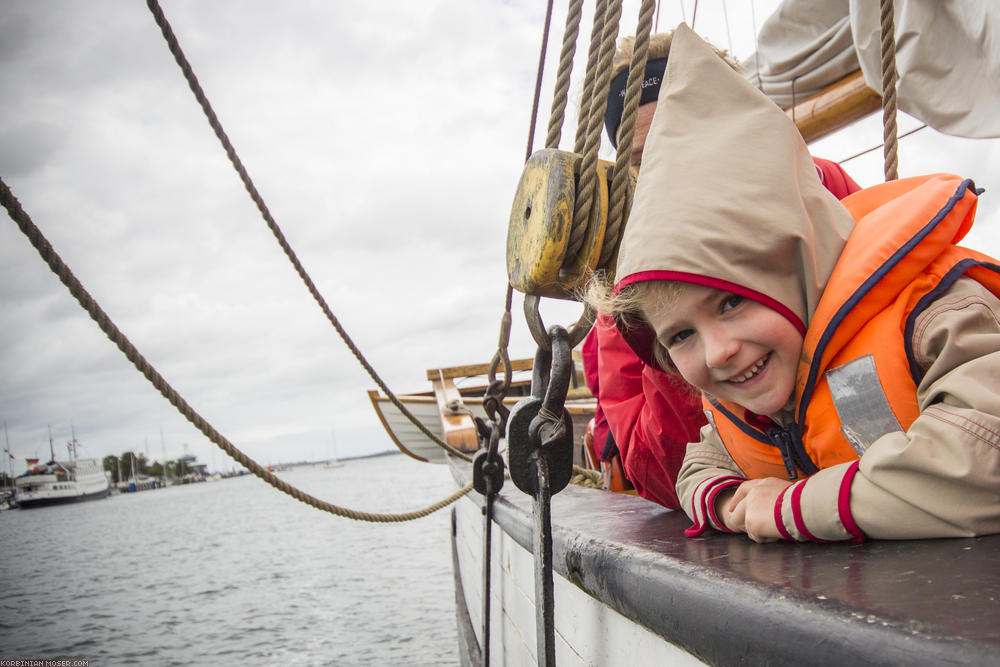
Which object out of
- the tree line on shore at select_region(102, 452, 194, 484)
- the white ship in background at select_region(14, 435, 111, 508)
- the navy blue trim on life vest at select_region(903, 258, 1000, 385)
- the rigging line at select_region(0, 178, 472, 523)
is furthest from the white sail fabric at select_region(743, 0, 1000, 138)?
the tree line on shore at select_region(102, 452, 194, 484)

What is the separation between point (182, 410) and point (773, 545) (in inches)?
55.6

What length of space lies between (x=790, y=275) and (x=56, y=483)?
9441 cm

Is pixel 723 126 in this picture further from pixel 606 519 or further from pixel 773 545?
pixel 606 519

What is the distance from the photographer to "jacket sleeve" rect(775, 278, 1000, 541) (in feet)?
2.41

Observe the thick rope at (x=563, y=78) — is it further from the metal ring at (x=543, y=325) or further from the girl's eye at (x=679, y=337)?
the girl's eye at (x=679, y=337)

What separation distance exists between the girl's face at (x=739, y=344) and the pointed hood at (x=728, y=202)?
0.12 ft

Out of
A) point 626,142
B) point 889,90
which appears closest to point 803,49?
point 889,90

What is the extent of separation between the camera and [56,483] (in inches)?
2972

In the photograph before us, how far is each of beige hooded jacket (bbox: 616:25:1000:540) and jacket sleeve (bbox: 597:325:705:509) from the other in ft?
0.92

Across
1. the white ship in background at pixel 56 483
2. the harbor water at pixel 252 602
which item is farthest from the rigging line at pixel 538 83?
the white ship in background at pixel 56 483

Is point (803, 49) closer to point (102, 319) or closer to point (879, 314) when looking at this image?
point (879, 314)

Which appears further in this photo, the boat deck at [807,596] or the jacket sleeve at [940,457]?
the jacket sleeve at [940,457]

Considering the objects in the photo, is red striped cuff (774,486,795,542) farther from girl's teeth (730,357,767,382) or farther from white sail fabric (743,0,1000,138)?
white sail fabric (743,0,1000,138)

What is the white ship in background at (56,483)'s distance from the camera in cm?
7375
